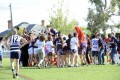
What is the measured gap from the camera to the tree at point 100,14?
77.5 meters

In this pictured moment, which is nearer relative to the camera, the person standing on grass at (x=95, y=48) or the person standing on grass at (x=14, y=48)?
the person standing on grass at (x=14, y=48)

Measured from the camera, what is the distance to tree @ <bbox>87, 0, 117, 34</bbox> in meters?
77.5

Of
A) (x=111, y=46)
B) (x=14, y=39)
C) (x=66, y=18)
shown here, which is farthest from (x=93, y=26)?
(x=14, y=39)

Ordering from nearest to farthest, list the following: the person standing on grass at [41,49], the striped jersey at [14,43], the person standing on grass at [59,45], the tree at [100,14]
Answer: the striped jersey at [14,43], the person standing on grass at [41,49], the person standing on grass at [59,45], the tree at [100,14]

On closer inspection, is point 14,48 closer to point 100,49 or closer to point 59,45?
point 59,45

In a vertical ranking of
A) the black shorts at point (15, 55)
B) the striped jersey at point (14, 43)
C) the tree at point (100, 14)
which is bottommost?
the black shorts at point (15, 55)

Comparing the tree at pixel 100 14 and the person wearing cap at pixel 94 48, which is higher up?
the tree at pixel 100 14

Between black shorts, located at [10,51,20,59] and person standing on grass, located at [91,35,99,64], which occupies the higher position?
person standing on grass, located at [91,35,99,64]

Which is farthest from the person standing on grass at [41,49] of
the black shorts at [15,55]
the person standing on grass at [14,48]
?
the black shorts at [15,55]

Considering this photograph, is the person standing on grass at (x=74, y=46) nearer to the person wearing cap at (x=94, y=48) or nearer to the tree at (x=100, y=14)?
the person wearing cap at (x=94, y=48)

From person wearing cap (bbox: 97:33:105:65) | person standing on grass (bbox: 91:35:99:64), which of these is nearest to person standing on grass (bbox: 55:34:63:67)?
person standing on grass (bbox: 91:35:99:64)

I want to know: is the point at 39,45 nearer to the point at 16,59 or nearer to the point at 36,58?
the point at 36,58

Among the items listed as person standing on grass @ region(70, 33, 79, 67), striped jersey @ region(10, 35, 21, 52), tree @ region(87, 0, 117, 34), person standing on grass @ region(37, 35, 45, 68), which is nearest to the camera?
striped jersey @ region(10, 35, 21, 52)

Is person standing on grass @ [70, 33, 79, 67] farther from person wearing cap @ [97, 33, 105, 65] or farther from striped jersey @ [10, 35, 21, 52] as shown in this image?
striped jersey @ [10, 35, 21, 52]
